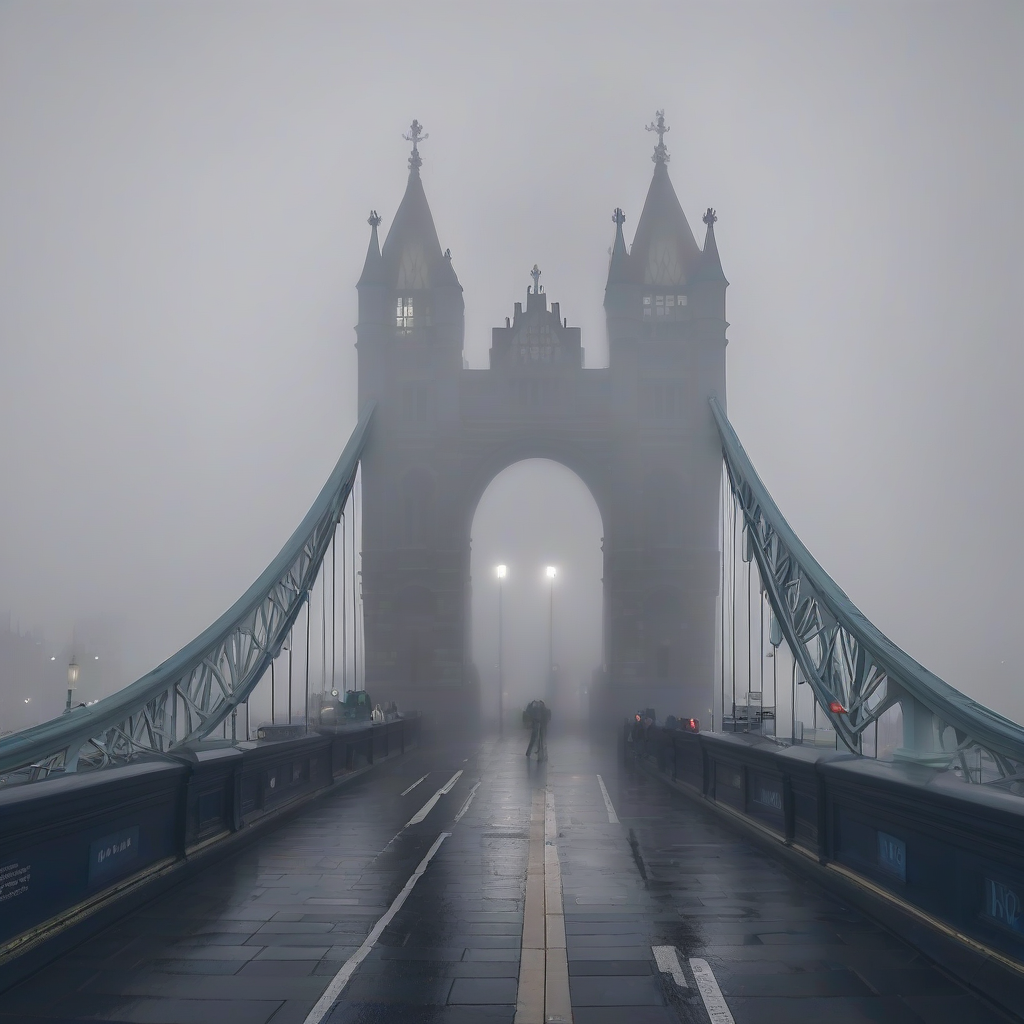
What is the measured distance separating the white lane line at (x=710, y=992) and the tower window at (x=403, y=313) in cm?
4912

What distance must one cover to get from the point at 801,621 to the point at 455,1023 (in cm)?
2550

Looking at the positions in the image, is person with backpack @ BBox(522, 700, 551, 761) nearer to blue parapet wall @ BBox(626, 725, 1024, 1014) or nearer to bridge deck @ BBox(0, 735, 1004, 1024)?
bridge deck @ BBox(0, 735, 1004, 1024)

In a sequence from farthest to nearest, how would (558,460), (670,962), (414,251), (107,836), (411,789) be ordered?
(414,251)
(558,460)
(411,789)
(107,836)
(670,962)

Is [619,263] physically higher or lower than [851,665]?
higher

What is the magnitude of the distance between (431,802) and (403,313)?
41042 mm

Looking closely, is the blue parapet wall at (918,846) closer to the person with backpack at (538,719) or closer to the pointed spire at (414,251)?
the person with backpack at (538,719)

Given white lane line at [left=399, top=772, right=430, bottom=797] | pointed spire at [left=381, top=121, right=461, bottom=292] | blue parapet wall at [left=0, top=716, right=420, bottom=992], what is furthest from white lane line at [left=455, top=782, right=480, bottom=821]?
pointed spire at [left=381, top=121, right=461, bottom=292]

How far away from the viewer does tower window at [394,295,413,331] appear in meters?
53.8

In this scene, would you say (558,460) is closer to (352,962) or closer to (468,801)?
(468,801)

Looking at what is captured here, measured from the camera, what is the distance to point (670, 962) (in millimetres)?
6738

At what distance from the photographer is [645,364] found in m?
52.6

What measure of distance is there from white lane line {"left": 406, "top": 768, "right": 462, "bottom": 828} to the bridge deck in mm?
1621

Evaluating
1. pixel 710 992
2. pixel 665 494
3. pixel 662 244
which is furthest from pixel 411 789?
pixel 662 244

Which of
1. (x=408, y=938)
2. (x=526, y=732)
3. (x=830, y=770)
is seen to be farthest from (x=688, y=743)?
(x=526, y=732)
